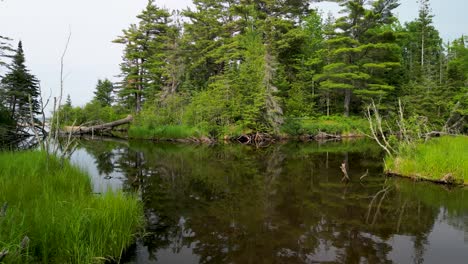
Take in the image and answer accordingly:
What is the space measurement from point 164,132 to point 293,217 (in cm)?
2275

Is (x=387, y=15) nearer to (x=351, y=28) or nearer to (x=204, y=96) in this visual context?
(x=351, y=28)

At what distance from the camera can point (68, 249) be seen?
4.18 meters

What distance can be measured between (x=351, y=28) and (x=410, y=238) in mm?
32106

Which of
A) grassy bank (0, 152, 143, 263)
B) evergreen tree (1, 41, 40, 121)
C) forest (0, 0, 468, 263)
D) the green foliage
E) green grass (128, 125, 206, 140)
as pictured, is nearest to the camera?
grassy bank (0, 152, 143, 263)

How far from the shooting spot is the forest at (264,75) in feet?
90.3

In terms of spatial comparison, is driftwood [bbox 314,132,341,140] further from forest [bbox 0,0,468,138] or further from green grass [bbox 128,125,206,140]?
green grass [bbox 128,125,206,140]

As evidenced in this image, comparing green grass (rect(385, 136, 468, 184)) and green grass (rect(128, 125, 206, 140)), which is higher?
green grass (rect(128, 125, 206, 140))

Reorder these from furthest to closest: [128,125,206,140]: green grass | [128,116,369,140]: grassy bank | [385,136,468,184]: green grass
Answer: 1. [128,116,369,140]: grassy bank
2. [128,125,206,140]: green grass
3. [385,136,468,184]: green grass

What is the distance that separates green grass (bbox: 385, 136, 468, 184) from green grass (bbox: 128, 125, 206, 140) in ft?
56.2

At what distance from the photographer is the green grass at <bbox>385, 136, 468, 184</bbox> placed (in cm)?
1002

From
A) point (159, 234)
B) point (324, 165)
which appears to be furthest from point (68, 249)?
point (324, 165)

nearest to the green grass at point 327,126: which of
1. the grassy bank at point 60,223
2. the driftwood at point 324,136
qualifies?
the driftwood at point 324,136

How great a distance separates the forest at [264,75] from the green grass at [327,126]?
0.14 m

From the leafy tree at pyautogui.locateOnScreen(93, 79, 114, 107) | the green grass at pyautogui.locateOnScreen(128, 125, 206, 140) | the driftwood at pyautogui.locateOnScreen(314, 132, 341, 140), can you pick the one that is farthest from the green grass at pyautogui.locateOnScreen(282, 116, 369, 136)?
the leafy tree at pyautogui.locateOnScreen(93, 79, 114, 107)
